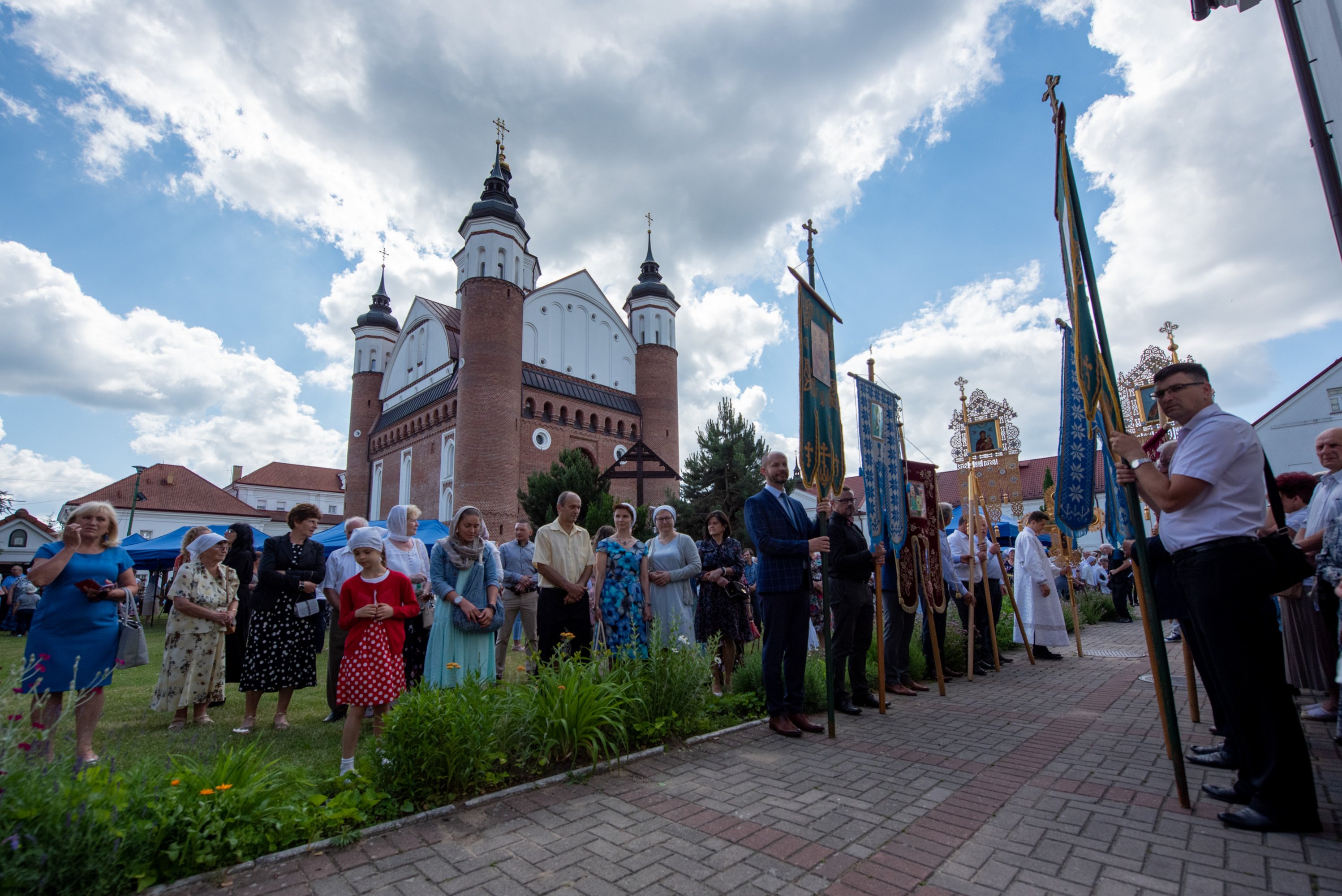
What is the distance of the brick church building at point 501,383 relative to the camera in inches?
1195

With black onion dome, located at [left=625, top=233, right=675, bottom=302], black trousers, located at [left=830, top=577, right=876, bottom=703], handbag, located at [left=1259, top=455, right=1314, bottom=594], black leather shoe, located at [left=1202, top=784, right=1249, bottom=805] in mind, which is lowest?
black leather shoe, located at [left=1202, top=784, right=1249, bottom=805]

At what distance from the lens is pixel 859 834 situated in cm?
289

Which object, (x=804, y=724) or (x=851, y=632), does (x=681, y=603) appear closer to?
(x=851, y=632)

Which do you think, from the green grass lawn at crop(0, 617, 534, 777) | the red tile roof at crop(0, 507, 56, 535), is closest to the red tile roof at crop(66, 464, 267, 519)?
the red tile roof at crop(0, 507, 56, 535)

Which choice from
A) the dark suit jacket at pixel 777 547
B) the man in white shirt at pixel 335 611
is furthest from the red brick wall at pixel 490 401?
the dark suit jacket at pixel 777 547

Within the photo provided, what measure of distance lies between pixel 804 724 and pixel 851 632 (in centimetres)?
124

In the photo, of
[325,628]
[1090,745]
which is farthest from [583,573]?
[325,628]

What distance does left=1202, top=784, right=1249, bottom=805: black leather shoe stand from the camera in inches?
119

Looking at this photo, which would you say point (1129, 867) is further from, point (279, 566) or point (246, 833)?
point (279, 566)

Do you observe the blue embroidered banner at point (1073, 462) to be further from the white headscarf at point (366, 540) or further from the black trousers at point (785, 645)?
the white headscarf at point (366, 540)

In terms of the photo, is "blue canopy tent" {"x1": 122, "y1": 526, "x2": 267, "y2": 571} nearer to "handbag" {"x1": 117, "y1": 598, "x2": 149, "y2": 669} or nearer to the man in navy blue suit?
"handbag" {"x1": 117, "y1": 598, "x2": 149, "y2": 669}

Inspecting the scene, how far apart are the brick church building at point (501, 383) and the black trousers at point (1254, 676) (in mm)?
28004

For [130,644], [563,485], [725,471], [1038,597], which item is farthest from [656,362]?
[130,644]

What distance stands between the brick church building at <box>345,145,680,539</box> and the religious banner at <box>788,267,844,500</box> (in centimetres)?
2512
